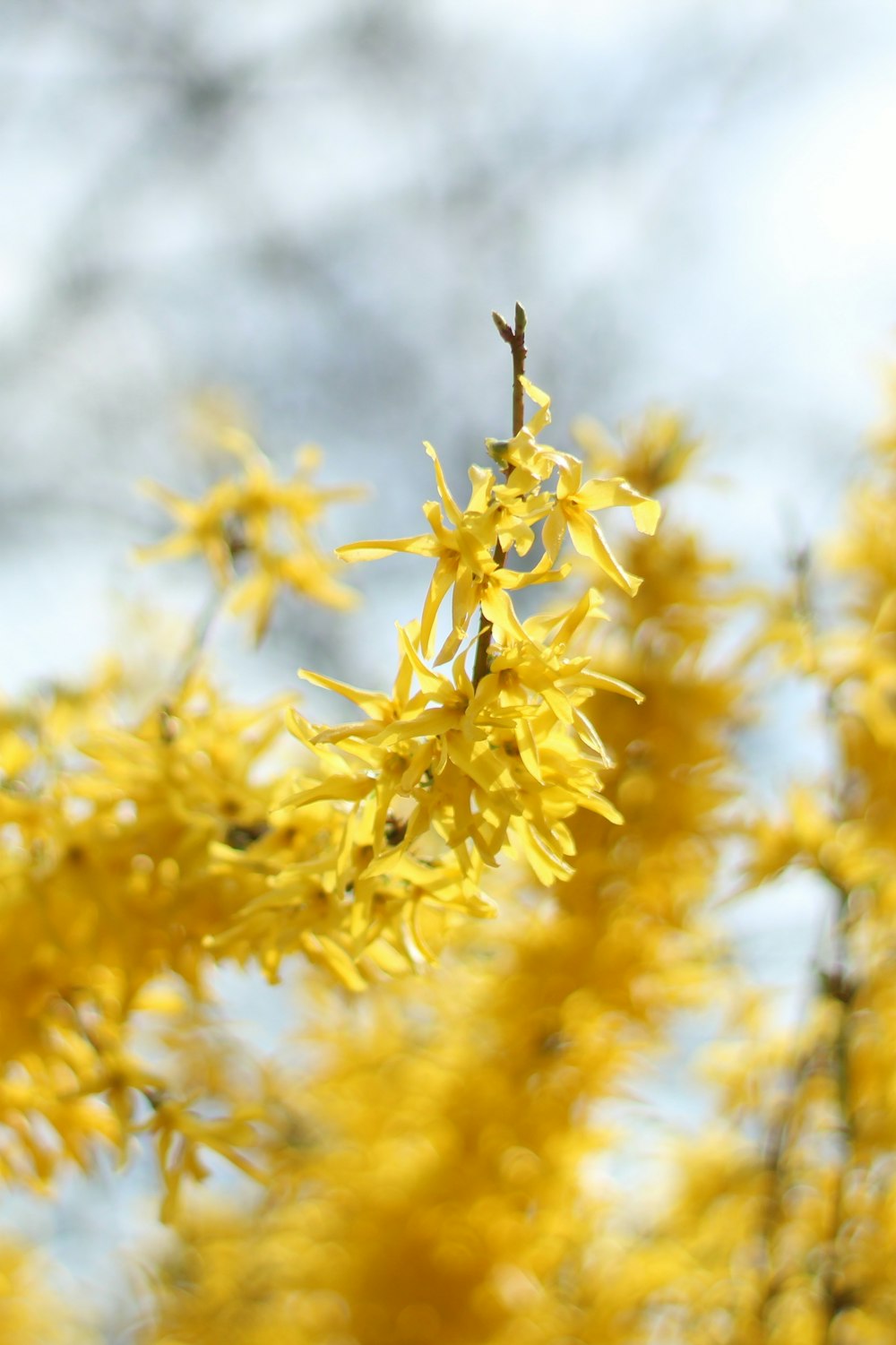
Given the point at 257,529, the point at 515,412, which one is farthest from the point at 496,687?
the point at 257,529

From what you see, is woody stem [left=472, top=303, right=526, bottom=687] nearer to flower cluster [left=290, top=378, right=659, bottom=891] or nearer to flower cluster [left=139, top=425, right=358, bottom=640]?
flower cluster [left=290, top=378, right=659, bottom=891]

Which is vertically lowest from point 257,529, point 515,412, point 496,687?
point 496,687

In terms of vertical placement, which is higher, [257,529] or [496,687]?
[257,529]

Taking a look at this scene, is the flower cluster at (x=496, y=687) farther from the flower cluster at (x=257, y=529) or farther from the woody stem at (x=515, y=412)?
the flower cluster at (x=257, y=529)

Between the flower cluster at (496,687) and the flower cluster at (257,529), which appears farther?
the flower cluster at (257,529)

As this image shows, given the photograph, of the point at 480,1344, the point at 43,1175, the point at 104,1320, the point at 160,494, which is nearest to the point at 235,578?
the point at 160,494

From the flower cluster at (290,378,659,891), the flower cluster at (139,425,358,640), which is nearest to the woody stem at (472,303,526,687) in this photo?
the flower cluster at (290,378,659,891)

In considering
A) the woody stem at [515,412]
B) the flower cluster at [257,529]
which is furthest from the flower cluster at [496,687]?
the flower cluster at [257,529]

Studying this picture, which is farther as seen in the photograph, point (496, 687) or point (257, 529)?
point (257, 529)

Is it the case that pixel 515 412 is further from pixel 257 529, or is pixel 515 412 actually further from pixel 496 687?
pixel 257 529

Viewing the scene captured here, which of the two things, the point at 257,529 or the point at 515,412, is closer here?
the point at 515,412

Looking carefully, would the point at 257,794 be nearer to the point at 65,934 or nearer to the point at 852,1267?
the point at 65,934
